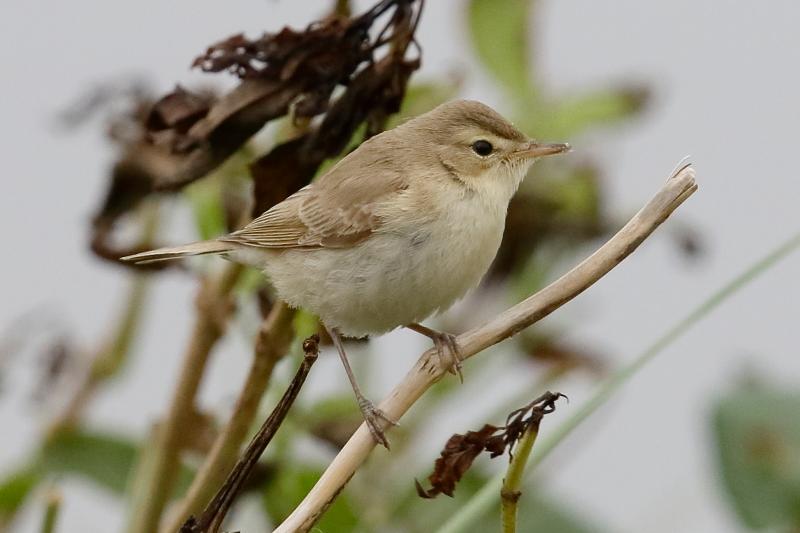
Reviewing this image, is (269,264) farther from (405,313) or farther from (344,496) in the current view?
(344,496)

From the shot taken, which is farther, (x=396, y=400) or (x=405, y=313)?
(x=405, y=313)

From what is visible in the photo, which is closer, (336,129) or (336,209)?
(336,129)

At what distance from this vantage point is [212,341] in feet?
7.02

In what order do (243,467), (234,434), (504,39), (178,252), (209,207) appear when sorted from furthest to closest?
(504,39)
(209,207)
(178,252)
(234,434)
(243,467)

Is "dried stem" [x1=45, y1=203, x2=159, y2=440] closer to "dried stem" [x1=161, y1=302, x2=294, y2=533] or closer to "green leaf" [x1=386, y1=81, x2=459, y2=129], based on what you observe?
"green leaf" [x1=386, y1=81, x2=459, y2=129]

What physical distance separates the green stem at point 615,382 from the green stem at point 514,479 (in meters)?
0.21

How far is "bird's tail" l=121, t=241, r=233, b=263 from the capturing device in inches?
87.7

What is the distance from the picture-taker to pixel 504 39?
2.57 metres

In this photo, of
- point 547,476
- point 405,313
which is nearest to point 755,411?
point 547,476

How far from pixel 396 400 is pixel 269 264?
720 millimetres

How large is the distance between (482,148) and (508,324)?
2.73ft

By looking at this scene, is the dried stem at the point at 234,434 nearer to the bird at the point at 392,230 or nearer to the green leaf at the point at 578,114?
the bird at the point at 392,230

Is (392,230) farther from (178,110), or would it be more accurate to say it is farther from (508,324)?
(508,324)

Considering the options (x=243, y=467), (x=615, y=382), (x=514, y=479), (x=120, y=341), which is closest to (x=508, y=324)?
(x=615, y=382)
